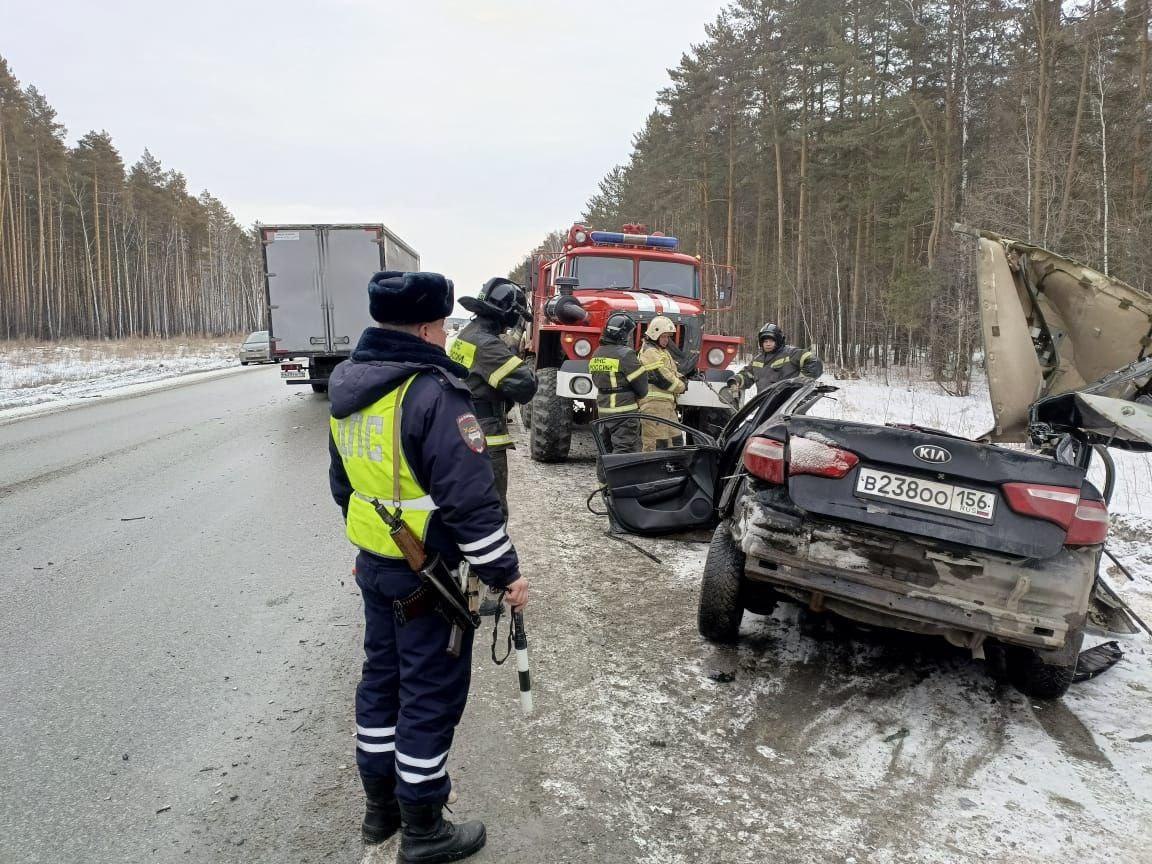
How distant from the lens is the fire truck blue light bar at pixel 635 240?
959 centimetres

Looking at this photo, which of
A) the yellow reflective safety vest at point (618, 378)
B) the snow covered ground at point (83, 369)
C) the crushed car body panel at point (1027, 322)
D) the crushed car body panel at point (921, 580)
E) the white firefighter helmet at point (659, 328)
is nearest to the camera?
the crushed car body panel at point (921, 580)

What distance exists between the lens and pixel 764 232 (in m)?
30.5

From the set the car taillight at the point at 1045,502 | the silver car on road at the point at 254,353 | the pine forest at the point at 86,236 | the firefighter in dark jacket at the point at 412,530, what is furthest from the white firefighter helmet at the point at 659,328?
the pine forest at the point at 86,236

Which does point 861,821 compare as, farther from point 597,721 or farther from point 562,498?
point 562,498

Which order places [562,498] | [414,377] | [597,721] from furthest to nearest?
[562,498]
[597,721]
[414,377]

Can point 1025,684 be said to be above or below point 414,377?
below

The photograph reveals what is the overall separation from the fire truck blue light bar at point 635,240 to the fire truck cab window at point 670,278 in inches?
12.4

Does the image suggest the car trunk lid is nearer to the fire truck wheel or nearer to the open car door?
the open car door

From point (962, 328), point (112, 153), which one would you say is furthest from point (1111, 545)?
point (112, 153)

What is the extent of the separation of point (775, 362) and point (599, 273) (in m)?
2.62

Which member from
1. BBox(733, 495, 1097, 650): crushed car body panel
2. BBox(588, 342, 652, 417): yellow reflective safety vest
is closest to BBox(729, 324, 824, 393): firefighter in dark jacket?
BBox(588, 342, 652, 417): yellow reflective safety vest

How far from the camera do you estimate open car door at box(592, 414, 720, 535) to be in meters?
4.59

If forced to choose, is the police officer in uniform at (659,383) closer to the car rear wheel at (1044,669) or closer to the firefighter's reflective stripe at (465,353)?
the firefighter's reflective stripe at (465,353)

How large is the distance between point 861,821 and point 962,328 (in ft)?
60.4
